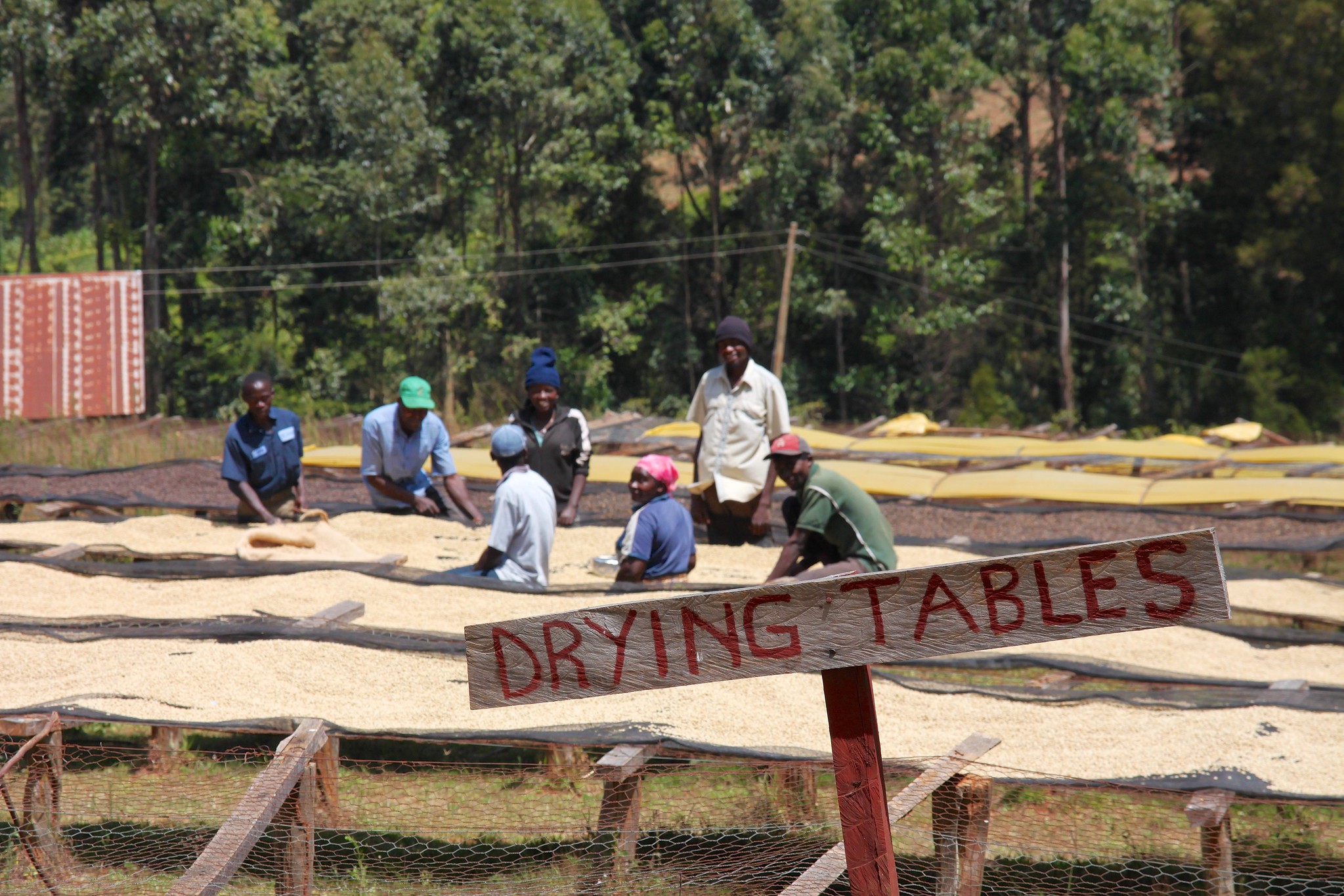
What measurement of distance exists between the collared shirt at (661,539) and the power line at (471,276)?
49.3 feet

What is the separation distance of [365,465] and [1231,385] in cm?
1846

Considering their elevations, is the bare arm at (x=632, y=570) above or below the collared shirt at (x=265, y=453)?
below

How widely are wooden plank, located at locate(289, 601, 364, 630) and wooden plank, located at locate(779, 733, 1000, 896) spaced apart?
107 inches

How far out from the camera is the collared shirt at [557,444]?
7258 mm

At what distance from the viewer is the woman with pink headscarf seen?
5.77 metres

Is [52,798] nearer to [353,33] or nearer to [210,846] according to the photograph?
[210,846]

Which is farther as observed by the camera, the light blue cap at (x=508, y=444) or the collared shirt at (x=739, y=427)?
the collared shirt at (x=739, y=427)

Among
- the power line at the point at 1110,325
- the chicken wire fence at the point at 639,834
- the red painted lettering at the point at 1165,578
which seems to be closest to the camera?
the red painted lettering at the point at 1165,578

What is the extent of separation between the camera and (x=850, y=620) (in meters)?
1.99

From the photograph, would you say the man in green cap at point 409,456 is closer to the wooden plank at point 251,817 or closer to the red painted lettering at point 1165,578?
the wooden plank at point 251,817

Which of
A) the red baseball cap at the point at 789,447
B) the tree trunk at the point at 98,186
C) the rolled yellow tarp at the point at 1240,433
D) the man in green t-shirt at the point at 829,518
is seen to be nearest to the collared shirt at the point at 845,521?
the man in green t-shirt at the point at 829,518

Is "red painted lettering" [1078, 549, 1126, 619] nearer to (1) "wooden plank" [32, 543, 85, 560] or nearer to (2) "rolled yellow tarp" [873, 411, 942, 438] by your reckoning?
(1) "wooden plank" [32, 543, 85, 560]

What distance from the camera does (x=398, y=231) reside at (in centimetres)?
2177

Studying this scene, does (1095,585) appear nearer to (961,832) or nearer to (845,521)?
(961,832)
